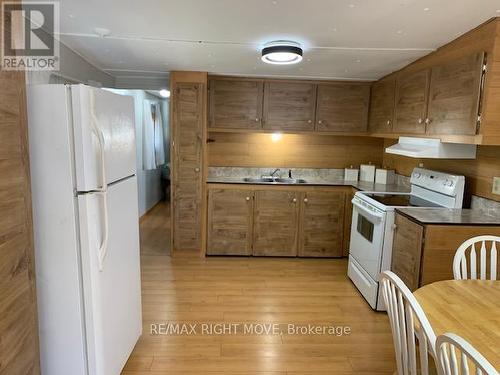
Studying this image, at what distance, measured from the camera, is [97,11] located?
1.97 m

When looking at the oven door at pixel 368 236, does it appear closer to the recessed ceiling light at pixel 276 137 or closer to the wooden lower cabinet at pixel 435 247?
the wooden lower cabinet at pixel 435 247

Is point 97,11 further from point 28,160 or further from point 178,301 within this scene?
point 178,301

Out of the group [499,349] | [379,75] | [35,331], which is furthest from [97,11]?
[379,75]

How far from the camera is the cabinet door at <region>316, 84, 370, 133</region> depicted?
13.1 feet

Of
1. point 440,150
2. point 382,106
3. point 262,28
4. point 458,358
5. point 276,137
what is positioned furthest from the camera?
point 276,137

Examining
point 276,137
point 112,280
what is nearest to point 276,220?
point 276,137

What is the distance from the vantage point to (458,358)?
42.7 inches

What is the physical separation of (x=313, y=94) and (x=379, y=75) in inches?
28.9

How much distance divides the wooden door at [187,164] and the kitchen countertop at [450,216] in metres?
2.14

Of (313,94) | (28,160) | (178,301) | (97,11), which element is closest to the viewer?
(28,160)

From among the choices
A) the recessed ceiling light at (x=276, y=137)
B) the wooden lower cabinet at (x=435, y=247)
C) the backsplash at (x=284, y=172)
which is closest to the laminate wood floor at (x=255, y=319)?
the wooden lower cabinet at (x=435, y=247)

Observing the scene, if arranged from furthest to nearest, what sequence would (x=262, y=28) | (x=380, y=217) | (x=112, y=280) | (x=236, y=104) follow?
(x=236, y=104) < (x=380, y=217) < (x=262, y=28) < (x=112, y=280)

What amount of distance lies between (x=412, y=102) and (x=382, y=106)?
69cm

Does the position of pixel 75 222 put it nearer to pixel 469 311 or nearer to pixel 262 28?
pixel 262 28
